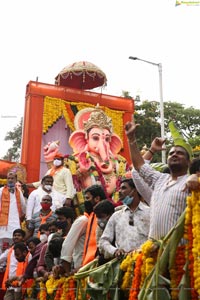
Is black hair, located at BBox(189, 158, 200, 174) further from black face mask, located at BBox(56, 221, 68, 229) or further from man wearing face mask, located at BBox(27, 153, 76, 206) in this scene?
man wearing face mask, located at BBox(27, 153, 76, 206)

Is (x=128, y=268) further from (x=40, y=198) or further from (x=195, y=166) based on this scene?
(x=40, y=198)

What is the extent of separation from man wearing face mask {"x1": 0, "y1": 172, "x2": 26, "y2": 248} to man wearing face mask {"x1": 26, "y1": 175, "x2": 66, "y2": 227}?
375 mm

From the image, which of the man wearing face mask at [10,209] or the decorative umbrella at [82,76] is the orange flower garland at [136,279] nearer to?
the man wearing face mask at [10,209]

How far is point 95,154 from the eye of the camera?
1528 cm

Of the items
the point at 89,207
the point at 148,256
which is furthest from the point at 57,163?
the point at 148,256

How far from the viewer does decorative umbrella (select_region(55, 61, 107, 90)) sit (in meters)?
19.1

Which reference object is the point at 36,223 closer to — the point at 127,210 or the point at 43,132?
the point at 127,210

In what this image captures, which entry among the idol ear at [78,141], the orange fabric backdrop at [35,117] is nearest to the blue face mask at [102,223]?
the idol ear at [78,141]

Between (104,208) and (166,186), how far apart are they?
114 cm

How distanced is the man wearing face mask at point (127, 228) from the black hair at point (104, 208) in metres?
0.25

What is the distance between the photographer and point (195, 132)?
29.0 metres

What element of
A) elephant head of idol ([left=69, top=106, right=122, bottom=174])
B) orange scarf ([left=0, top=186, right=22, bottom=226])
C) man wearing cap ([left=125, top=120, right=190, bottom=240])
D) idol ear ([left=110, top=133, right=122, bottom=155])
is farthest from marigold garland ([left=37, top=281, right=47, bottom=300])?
idol ear ([left=110, top=133, right=122, bottom=155])

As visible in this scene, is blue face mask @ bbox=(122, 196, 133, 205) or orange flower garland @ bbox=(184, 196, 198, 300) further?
blue face mask @ bbox=(122, 196, 133, 205)

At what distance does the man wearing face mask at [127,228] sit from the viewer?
4512 mm
